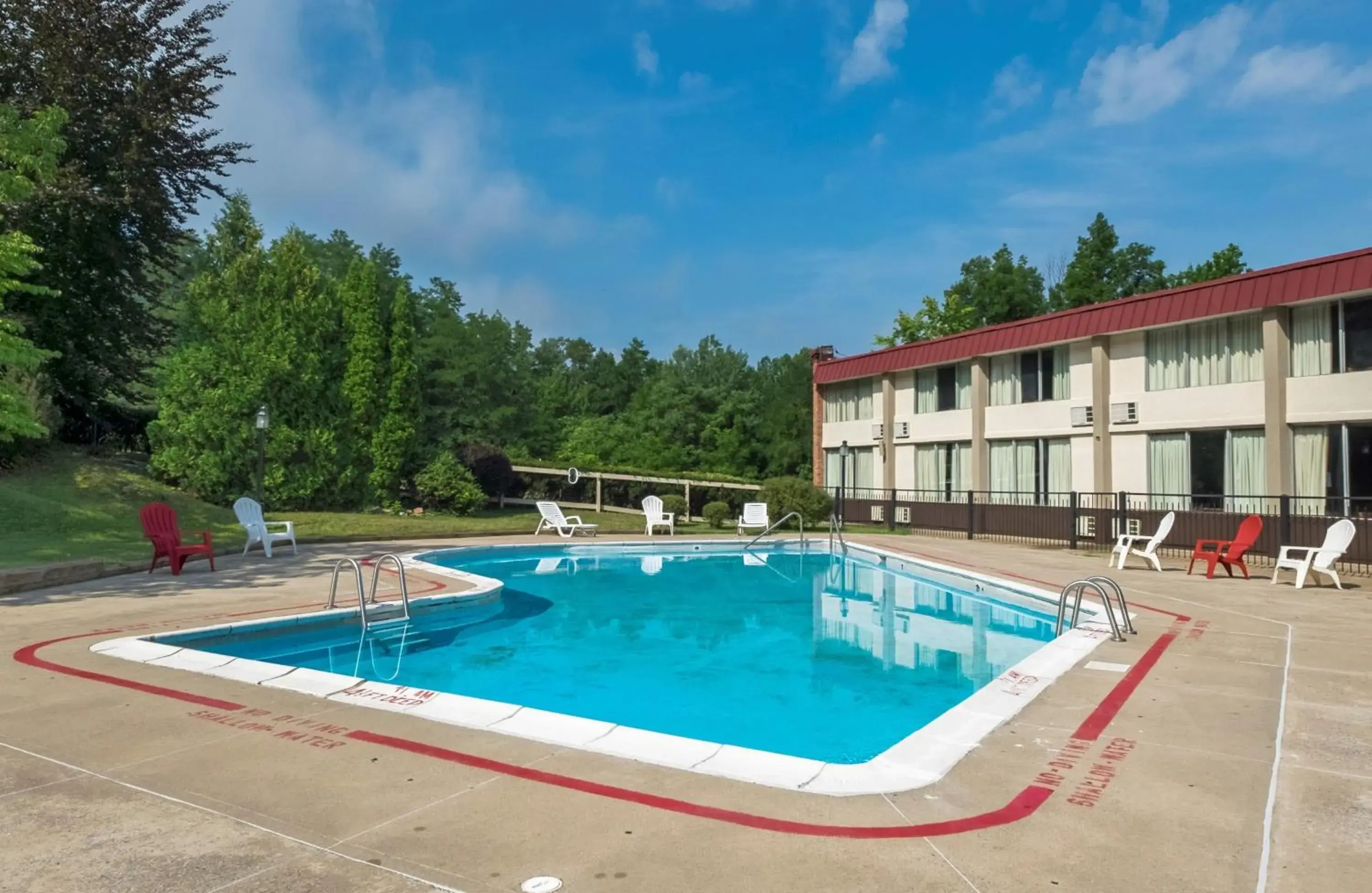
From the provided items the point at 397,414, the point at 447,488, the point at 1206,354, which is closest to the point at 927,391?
the point at 1206,354

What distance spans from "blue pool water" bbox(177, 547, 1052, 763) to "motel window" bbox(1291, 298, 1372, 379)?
314 inches

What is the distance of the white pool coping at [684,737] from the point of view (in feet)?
13.3

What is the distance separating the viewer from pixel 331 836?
330 centimetres

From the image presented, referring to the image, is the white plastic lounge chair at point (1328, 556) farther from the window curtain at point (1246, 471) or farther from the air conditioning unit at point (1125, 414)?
→ the air conditioning unit at point (1125, 414)

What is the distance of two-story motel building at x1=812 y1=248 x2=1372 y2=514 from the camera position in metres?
14.9

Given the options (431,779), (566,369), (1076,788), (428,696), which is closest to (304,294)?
(428,696)

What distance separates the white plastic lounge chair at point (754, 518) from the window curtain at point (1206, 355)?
9.64 meters

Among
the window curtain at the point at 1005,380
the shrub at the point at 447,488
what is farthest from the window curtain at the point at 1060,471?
the shrub at the point at 447,488

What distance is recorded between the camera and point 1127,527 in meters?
17.8

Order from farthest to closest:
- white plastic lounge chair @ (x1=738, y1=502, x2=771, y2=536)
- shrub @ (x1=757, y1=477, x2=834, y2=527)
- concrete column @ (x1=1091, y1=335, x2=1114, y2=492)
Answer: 1. shrub @ (x1=757, y1=477, x2=834, y2=527)
2. white plastic lounge chair @ (x1=738, y1=502, x2=771, y2=536)
3. concrete column @ (x1=1091, y1=335, x2=1114, y2=492)

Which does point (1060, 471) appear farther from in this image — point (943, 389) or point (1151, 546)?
point (1151, 546)

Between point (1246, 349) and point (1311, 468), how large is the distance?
252 cm

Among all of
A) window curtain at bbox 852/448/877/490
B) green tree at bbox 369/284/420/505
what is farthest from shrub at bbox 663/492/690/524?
green tree at bbox 369/284/420/505

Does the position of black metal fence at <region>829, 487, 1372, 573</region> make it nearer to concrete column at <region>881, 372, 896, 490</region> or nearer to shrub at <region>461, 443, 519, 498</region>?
concrete column at <region>881, 372, 896, 490</region>
